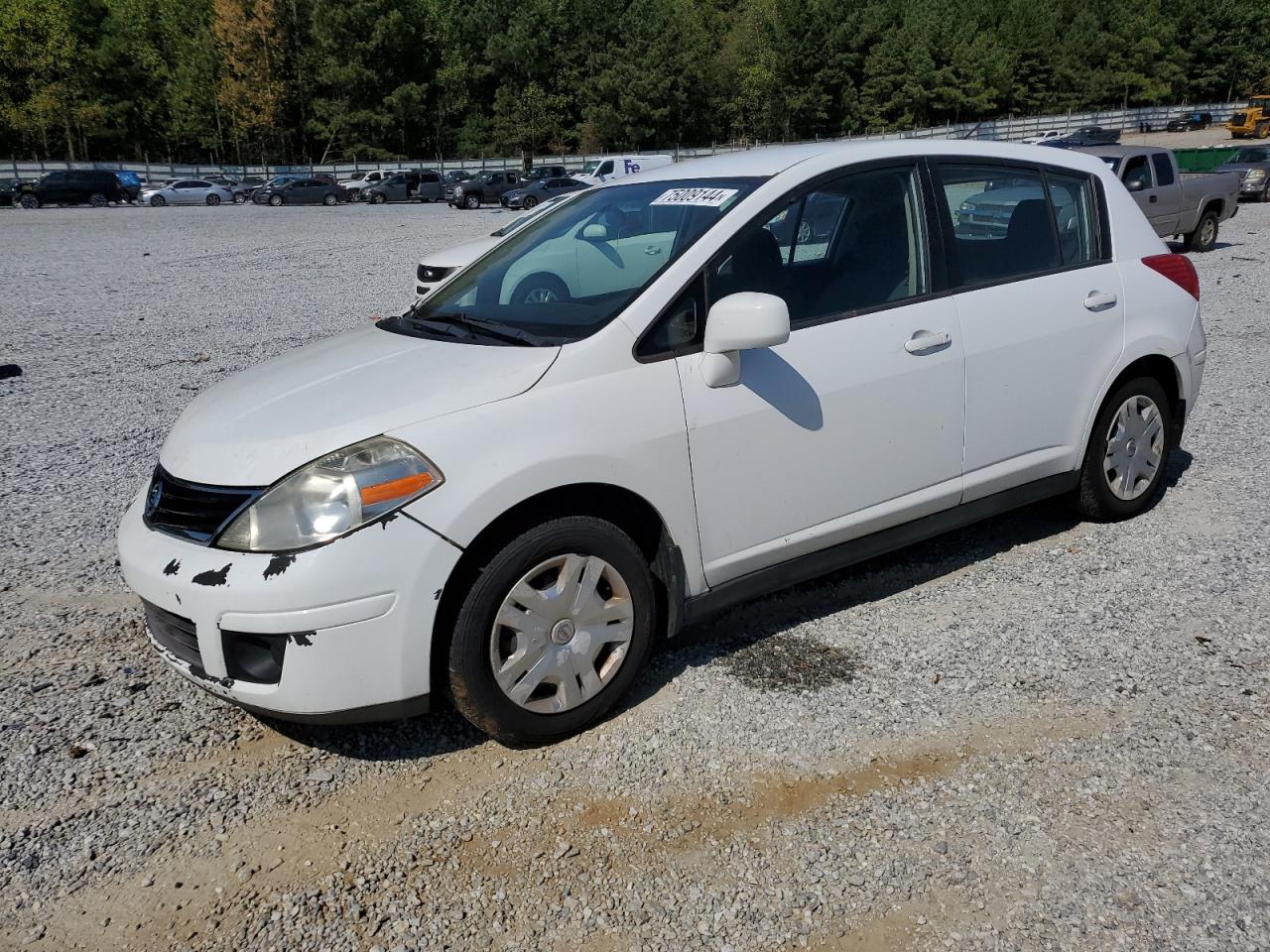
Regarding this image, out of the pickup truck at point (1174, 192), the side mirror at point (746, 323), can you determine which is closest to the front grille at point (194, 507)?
the side mirror at point (746, 323)

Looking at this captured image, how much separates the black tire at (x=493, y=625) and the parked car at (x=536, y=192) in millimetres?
37067

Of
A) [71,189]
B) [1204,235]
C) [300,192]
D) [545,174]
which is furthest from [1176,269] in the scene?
[71,189]

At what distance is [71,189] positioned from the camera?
1811 inches

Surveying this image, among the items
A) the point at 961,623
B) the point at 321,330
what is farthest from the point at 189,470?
the point at 321,330

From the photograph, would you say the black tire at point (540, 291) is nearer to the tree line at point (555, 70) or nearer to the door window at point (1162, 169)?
the door window at point (1162, 169)

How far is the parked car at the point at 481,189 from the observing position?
42.7 meters

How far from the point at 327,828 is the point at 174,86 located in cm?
8391

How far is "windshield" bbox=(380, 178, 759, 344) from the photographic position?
11.6 feet

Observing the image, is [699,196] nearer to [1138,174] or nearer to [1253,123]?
[1138,174]

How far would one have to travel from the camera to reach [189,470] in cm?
319

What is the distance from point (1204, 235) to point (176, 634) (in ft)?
58.6

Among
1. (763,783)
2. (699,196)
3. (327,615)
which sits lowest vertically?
(763,783)

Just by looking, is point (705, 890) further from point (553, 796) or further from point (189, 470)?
point (189, 470)

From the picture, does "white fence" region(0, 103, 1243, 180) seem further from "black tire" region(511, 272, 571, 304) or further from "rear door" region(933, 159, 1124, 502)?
"black tire" region(511, 272, 571, 304)
